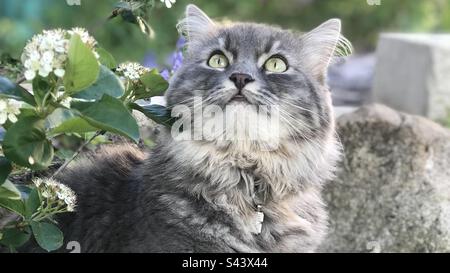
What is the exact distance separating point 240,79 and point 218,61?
0.30 m

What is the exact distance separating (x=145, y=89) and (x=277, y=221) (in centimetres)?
75

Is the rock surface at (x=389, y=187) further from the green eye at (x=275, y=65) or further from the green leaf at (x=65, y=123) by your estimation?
the green leaf at (x=65, y=123)

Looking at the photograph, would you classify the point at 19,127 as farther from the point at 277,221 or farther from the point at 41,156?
the point at 277,221

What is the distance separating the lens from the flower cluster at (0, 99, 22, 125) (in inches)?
98.2

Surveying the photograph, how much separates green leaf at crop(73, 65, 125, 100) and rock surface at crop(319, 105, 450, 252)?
6.39 ft

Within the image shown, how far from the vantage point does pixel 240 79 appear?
3.08 m

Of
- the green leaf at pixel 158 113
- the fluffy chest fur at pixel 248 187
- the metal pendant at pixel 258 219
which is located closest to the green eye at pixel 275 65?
the fluffy chest fur at pixel 248 187

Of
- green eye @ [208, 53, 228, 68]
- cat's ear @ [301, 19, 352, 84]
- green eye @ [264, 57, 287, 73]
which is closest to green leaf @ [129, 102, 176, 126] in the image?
green eye @ [208, 53, 228, 68]

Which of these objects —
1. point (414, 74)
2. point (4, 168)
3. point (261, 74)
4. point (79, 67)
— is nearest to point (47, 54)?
point (79, 67)

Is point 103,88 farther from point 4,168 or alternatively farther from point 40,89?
point 4,168

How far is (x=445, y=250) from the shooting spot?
4.04m

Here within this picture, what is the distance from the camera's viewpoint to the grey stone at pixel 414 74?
627cm
